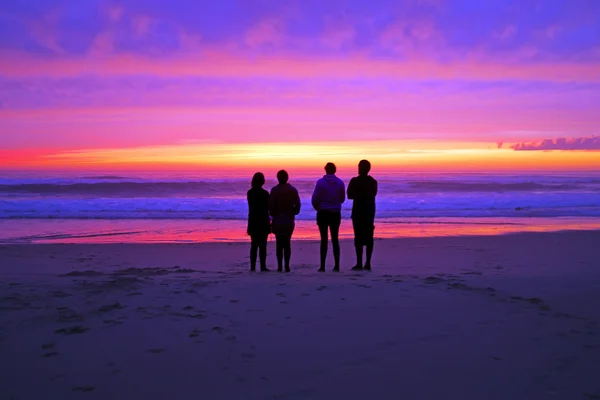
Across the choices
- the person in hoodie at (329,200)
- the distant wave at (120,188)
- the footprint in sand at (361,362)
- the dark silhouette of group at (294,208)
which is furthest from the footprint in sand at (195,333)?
the distant wave at (120,188)

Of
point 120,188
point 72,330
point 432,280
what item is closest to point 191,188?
point 120,188

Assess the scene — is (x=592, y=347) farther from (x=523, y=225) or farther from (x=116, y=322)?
(x=523, y=225)

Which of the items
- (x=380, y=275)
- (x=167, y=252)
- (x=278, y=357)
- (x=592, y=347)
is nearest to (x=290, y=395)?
(x=278, y=357)

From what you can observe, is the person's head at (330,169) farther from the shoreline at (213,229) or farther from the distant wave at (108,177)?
the distant wave at (108,177)

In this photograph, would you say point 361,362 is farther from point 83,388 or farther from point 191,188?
point 191,188

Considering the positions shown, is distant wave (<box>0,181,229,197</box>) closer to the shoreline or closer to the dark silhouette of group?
the shoreline

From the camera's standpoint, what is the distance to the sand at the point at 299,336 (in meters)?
3.17

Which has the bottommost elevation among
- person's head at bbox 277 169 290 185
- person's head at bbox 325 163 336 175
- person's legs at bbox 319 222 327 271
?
person's legs at bbox 319 222 327 271

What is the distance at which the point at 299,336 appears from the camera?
407cm

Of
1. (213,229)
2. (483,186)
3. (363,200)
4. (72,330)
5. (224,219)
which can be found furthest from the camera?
(483,186)

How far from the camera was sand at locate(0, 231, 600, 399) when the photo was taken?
3.17 m

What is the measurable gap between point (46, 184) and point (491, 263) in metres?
40.4

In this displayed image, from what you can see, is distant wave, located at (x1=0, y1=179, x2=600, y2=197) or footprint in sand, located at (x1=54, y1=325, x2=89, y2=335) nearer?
footprint in sand, located at (x1=54, y1=325, x2=89, y2=335)

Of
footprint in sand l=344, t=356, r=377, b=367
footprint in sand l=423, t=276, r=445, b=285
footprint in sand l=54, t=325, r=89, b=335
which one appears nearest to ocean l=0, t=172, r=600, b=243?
footprint in sand l=423, t=276, r=445, b=285
